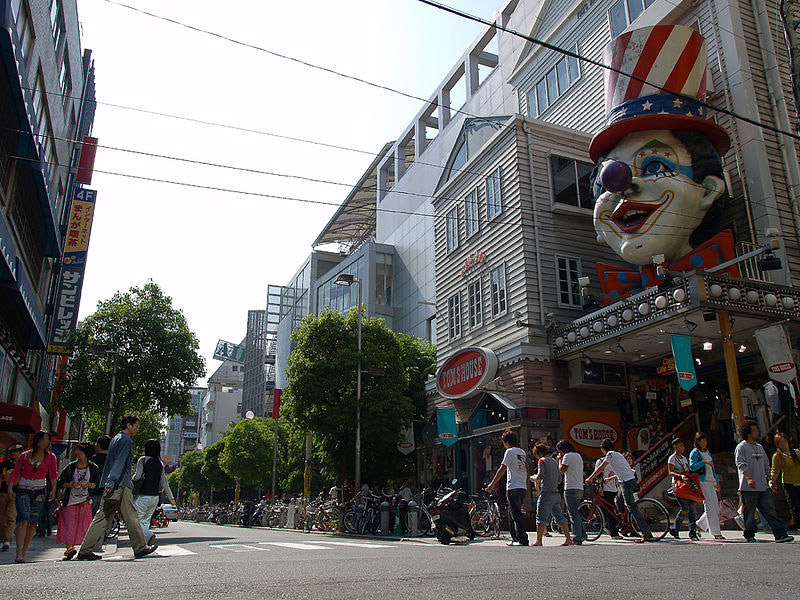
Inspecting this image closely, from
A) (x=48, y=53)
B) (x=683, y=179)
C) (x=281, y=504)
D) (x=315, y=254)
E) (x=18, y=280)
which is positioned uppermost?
(x=315, y=254)

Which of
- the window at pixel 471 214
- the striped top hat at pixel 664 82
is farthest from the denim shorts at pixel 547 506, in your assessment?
the window at pixel 471 214

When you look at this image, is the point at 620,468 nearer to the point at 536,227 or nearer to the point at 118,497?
the point at 118,497

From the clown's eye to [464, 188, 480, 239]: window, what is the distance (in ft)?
23.4

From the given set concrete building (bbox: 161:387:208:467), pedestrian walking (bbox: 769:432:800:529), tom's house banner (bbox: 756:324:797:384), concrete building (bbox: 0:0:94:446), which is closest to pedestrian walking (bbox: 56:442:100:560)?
concrete building (bbox: 0:0:94:446)

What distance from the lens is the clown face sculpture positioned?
653 inches

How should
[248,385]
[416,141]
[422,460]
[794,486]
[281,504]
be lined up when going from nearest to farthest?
1. [794,486]
2. [422,460]
3. [281,504]
4. [416,141]
5. [248,385]

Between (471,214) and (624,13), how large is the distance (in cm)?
864

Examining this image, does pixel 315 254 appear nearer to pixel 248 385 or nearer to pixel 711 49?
pixel 248 385

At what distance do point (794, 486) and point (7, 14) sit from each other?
692 inches

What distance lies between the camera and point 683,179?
16.7m

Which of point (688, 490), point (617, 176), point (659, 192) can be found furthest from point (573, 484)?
point (659, 192)

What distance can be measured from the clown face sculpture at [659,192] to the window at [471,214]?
6436mm

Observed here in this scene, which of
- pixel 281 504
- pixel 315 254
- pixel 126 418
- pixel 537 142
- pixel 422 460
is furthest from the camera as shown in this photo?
pixel 315 254

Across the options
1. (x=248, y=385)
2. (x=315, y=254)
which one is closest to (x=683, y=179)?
(x=315, y=254)
